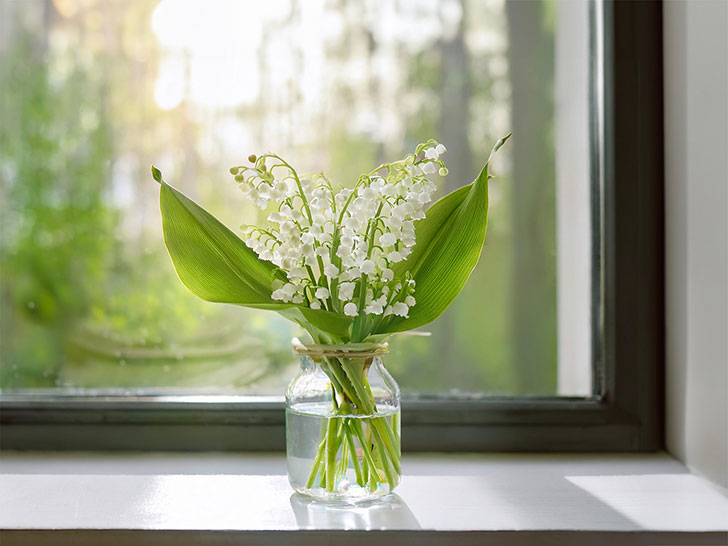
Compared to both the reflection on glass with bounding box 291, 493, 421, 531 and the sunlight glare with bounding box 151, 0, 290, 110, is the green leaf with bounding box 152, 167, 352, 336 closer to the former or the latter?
the reflection on glass with bounding box 291, 493, 421, 531

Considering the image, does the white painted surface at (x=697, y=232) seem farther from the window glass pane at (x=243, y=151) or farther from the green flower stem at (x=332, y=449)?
the green flower stem at (x=332, y=449)

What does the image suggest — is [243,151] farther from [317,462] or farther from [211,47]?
[317,462]

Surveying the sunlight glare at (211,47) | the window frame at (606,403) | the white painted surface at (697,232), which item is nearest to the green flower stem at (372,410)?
the window frame at (606,403)

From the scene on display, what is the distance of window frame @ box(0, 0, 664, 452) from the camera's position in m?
0.96

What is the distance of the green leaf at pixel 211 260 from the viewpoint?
2.43ft

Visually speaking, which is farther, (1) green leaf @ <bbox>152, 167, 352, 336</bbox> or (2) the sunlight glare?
(2) the sunlight glare

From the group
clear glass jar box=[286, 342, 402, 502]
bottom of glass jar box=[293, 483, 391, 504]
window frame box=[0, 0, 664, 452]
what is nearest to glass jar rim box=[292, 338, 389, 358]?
clear glass jar box=[286, 342, 402, 502]

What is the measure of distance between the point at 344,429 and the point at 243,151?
1.68 feet

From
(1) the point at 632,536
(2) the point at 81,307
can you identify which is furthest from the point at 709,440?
(2) the point at 81,307

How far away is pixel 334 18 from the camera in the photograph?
108cm

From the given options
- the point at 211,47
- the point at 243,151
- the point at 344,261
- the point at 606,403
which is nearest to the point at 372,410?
the point at 344,261

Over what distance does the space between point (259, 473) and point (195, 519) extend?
17 cm

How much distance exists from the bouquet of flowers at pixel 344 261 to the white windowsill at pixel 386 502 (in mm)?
67

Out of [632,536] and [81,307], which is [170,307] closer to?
[81,307]
